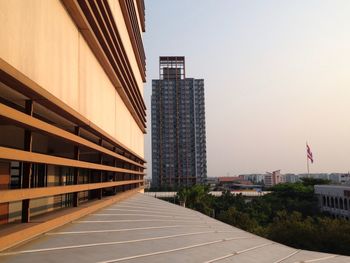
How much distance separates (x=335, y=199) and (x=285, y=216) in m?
16.6

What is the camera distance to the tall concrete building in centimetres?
13450

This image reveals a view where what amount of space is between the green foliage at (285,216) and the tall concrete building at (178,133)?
167 feet

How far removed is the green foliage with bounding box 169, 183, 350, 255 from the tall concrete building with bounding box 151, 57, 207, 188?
51034 mm

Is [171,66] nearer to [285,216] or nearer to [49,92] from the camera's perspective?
[285,216]

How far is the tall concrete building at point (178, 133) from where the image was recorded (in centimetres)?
13450

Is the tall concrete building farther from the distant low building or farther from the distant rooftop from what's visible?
the distant low building

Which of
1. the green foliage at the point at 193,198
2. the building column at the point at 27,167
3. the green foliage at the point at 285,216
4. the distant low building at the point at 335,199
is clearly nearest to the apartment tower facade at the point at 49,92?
the building column at the point at 27,167

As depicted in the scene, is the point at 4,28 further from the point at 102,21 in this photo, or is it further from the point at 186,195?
the point at 186,195

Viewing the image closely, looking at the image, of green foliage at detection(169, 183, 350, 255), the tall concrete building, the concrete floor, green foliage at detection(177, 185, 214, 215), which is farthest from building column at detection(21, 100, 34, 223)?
the tall concrete building

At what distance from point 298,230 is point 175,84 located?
359 ft

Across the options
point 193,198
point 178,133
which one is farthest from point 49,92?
point 178,133

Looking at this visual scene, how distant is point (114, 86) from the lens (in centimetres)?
1717

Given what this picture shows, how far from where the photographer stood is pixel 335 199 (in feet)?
208

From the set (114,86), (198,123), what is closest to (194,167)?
(198,123)
